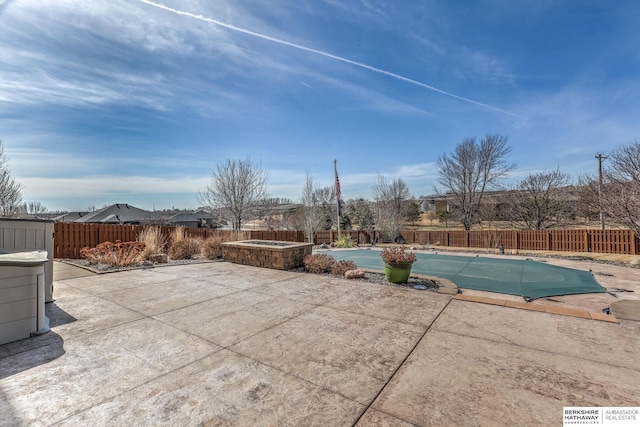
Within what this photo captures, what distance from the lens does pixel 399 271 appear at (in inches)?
211

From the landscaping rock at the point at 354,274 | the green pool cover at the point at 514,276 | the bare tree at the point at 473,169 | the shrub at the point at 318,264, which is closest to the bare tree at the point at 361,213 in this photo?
the bare tree at the point at 473,169

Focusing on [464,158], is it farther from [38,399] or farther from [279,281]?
[38,399]

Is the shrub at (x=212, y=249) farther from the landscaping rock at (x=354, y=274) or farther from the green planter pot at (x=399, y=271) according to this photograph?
the green planter pot at (x=399, y=271)

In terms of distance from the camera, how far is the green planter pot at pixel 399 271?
5348 mm

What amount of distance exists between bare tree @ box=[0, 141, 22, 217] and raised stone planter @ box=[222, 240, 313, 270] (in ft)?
45.6

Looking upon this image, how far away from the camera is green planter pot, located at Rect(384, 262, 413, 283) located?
5348 mm

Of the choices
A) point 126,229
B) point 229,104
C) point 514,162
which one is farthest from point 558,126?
point 126,229

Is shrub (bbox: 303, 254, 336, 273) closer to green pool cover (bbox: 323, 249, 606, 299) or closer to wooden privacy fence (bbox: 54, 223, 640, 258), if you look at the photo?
green pool cover (bbox: 323, 249, 606, 299)

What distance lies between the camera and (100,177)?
1471 centimetres

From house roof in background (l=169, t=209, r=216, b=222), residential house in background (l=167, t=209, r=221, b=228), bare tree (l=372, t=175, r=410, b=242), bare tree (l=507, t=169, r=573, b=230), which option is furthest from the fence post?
house roof in background (l=169, t=209, r=216, b=222)

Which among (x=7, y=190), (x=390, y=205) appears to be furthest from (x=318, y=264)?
(x=7, y=190)

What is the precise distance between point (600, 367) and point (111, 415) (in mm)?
3638

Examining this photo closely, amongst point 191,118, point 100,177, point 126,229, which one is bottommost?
point 126,229

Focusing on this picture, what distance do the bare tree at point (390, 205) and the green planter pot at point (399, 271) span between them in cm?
1346
